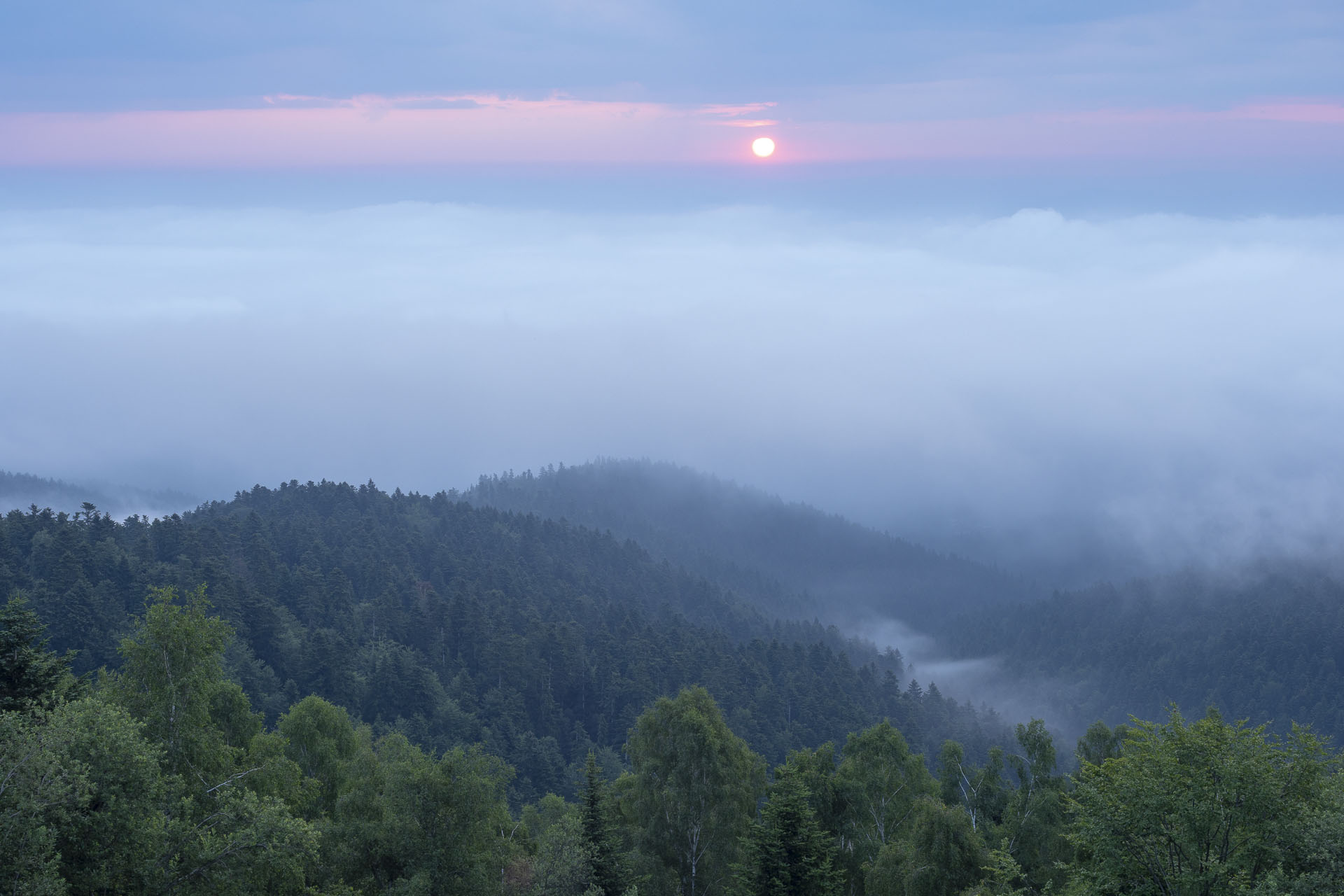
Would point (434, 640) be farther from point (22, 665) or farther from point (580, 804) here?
point (22, 665)

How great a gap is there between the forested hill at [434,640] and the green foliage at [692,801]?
57490 mm

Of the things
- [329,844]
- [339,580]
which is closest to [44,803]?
[329,844]

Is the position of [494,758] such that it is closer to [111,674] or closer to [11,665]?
[111,674]

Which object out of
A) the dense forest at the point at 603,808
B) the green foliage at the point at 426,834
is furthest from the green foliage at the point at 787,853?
the green foliage at the point at 426,834

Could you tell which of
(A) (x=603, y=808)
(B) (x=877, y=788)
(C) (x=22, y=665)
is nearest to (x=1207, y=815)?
(B) (x=877, y=788)

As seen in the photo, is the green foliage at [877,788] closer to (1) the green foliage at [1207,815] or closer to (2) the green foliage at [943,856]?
(2) the green foliage at [943,856]

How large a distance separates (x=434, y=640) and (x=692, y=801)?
94.1 meters

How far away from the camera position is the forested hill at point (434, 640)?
339ft

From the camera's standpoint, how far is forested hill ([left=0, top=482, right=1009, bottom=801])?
103350 mm

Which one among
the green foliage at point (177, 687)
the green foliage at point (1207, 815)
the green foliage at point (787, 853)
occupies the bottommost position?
the green foliage at point (787, 853)

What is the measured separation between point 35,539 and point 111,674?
315 feet

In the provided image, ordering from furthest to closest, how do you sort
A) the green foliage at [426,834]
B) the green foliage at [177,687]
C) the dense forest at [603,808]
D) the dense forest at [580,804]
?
1. the green foliage at [426,834]
2. the green foliage at [177,687]
3. the dense forest at [580,804]
4. the dense forest at [603,808]

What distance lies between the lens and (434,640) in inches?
5064

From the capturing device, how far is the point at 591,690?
132 metres
